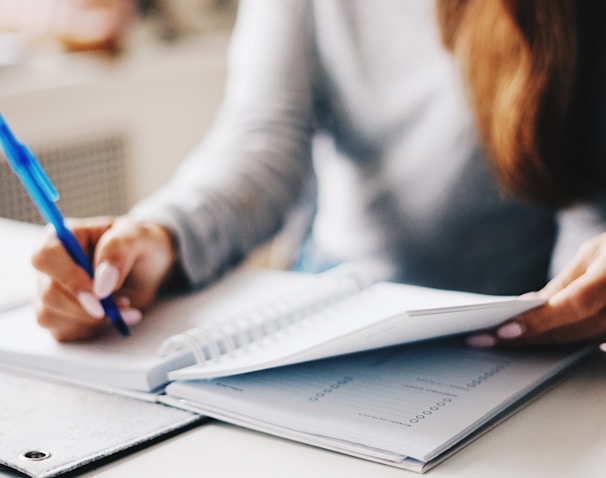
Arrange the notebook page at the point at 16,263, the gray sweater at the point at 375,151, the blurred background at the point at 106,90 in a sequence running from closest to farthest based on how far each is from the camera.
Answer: the notebook page at the point at 16,263, the gray sweater at the point at 375,151, the blurred background at the point at 106,90

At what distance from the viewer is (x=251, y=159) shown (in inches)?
38.3

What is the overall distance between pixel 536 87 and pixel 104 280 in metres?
0.43

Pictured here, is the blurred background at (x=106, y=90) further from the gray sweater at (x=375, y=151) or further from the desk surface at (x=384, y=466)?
the desk surface at (x=384, y=466)

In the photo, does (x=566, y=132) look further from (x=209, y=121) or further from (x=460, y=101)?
(x=209, y=121)

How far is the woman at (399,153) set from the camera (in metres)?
0.84

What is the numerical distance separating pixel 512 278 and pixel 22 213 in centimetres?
134

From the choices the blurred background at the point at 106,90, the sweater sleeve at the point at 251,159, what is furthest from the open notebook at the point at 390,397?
the blurred background at the point at 106,90

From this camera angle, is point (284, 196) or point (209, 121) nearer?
point (284, 196)

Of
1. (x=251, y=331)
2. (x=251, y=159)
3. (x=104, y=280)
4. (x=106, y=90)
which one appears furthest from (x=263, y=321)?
Result: (x=106, y=90)

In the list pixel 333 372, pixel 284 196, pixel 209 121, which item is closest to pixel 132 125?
pixel 209 121

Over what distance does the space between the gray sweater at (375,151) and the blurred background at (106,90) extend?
104cm

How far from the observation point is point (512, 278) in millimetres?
1020

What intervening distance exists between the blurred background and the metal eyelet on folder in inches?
59.0

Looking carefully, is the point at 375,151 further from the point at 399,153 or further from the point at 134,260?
the point at 134,260
